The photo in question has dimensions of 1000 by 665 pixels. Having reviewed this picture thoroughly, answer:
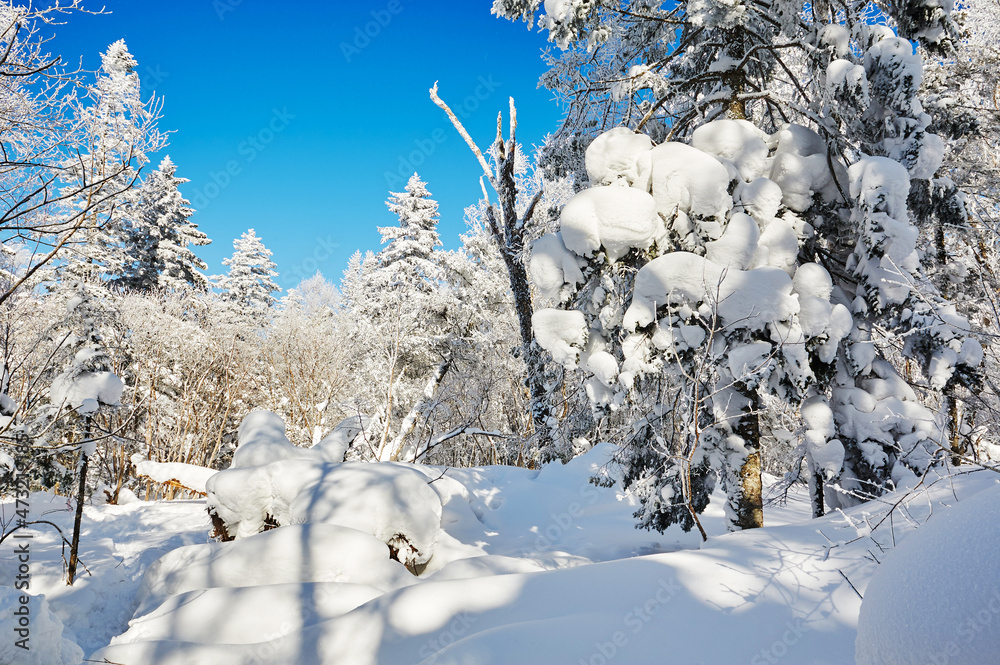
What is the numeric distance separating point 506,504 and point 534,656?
6267 millimetres

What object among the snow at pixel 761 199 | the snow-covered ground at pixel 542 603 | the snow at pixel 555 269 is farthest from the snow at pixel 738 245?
the snow-covered ground at pixel 542 603

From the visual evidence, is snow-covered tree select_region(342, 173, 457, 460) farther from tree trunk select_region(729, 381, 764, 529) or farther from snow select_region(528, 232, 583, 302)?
tree trunk select_region(729, 381, 764, 529)

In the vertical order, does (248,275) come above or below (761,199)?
above

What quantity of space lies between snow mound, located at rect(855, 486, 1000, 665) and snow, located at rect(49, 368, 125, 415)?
7.07 meters

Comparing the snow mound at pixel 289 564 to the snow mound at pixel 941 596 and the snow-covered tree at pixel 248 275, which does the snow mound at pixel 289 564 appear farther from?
the snow-covered tree at pixel 248 275

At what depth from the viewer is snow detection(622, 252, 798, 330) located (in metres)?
3.47

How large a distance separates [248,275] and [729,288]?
28.1 m

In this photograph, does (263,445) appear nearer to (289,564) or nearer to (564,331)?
(289,564)

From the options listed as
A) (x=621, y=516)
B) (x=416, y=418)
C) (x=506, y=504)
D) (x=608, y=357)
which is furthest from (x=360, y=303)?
(x=608, y=357)

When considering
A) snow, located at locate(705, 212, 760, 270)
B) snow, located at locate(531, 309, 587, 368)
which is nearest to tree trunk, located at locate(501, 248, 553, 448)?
snow, located at locate(531, 309, 587, 368)

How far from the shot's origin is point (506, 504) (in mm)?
8117

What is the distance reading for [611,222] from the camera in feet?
12.3

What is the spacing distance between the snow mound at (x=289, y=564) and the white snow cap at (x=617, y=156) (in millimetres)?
3846

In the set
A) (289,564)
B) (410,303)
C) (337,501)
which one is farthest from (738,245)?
(410,303)
